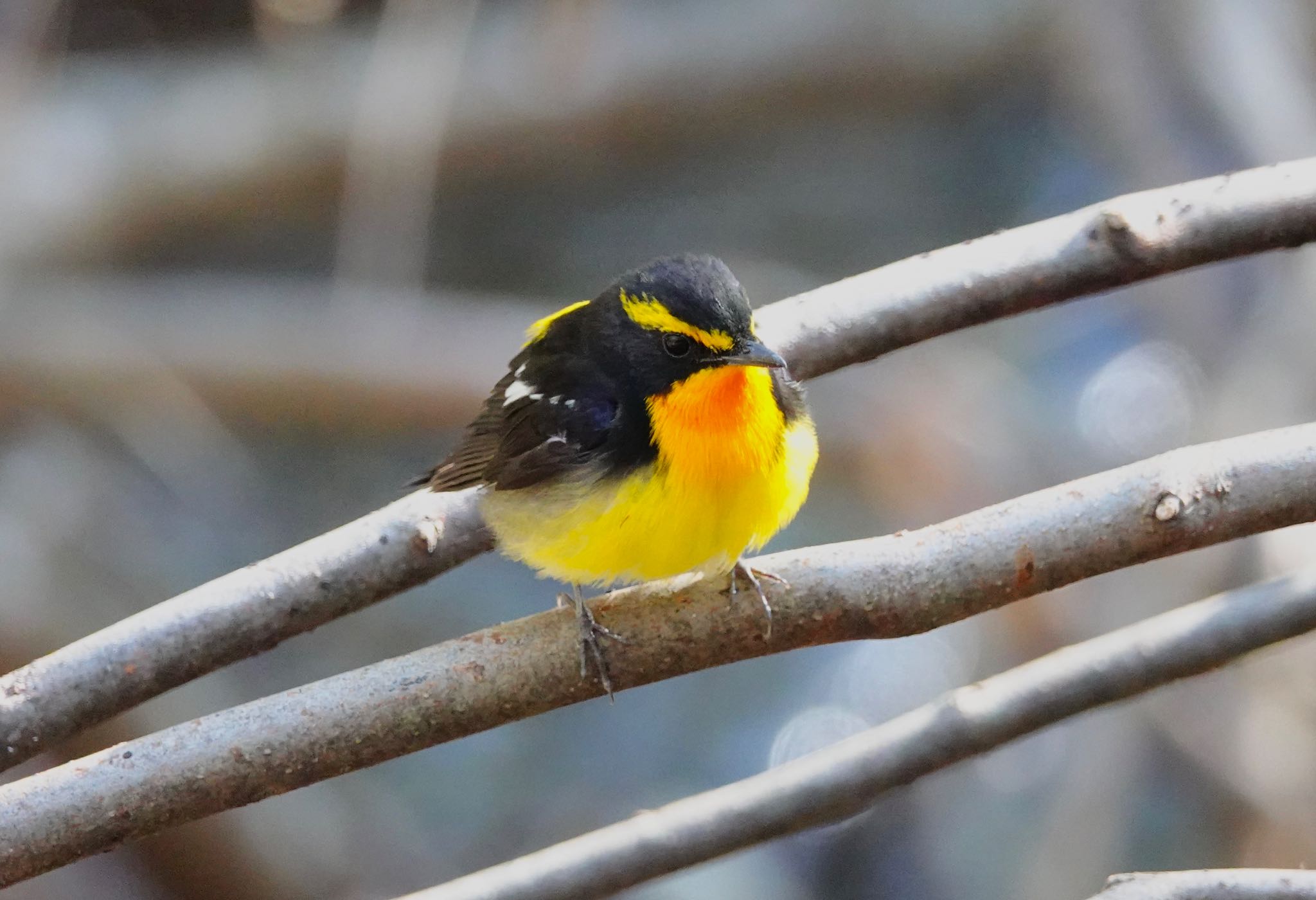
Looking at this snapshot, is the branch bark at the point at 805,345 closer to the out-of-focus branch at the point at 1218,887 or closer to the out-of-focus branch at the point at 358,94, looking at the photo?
the out-of-focus branch at the point at 1218,887

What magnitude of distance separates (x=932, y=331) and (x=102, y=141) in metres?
5.75

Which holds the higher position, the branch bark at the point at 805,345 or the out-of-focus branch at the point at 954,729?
the branch bark at the point at 805,345

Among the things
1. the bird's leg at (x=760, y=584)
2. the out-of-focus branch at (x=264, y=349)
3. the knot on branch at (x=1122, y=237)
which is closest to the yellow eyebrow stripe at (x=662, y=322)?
the bird's leg at (x=760, y=584)

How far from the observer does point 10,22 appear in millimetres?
6422

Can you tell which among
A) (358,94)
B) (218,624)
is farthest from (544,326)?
(358,94)

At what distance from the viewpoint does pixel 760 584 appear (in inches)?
96.9

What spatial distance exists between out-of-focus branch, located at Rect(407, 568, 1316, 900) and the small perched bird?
0.46 metres

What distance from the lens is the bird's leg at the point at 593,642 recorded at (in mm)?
2383

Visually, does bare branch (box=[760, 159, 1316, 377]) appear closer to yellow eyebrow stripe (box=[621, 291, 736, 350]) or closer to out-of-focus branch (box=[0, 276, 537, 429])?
yellow eyebrow stripe (box=[621, 291, 736, 350])

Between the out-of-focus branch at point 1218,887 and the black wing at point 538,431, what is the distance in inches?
55.0

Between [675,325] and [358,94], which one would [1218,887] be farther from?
[358,94]

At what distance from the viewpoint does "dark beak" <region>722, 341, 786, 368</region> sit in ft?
8.79

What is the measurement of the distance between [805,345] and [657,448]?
0.44 m

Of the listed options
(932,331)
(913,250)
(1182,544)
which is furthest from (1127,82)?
(1182,544)
